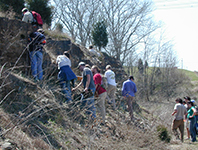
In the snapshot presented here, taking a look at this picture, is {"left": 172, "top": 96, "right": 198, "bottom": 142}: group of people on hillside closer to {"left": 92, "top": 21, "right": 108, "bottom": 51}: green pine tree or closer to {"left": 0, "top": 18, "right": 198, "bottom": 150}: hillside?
{"left": 0, "top": 18, "right": 198, "bottom": 150}: hillside

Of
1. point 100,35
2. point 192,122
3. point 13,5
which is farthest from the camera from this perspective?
point 100,35

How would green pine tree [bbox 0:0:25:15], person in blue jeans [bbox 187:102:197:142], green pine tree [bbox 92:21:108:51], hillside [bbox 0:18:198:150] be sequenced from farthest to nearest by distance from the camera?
green pine tree [bbox 92:21:108:51]
green pine tree [bbox 0:0:25:15]
person in blue jeans [bbox 187:102:197:142]
hillside [bbox 0:18:198:150]

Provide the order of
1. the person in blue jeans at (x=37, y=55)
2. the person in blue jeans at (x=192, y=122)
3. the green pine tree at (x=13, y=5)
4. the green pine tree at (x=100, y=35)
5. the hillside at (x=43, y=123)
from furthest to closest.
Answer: the green pine tree at (x=100, y=35), the green pine tree at (x=13, y=5), the person in blue jeans at (x=192, y=122), the person in blue jeans at (x=37, y=55), the hillside at (x=43, y=123)

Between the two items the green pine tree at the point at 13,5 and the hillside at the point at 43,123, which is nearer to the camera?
the hillside at the point at 43,123

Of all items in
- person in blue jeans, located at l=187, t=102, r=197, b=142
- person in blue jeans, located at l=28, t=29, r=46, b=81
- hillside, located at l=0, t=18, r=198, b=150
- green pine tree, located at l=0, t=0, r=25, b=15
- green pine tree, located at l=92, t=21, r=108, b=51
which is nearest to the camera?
hillside, located at l=0, t=18, r=198, b=150

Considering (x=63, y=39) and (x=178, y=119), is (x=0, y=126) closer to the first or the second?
(x=178, y=119)

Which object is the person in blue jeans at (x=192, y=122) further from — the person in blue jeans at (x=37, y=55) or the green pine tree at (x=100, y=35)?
the green pine tree at (x=100, y=35)

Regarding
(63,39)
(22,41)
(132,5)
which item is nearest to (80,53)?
(63,39)

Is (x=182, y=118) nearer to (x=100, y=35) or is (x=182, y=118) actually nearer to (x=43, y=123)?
(x=43, y=123)

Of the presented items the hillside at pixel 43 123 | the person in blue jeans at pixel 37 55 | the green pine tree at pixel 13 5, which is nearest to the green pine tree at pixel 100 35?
the green pine tree at pixel 13 5

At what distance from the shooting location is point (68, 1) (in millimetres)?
33500

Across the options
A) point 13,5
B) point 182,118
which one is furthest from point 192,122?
point 13,5

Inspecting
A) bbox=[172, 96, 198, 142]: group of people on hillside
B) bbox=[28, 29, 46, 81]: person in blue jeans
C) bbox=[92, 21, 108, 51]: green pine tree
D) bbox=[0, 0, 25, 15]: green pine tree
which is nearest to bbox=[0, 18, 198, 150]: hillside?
bbox=[28, 29, 46, 81]: person in blue jeans

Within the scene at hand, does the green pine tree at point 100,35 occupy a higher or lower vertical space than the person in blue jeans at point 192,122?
higher
